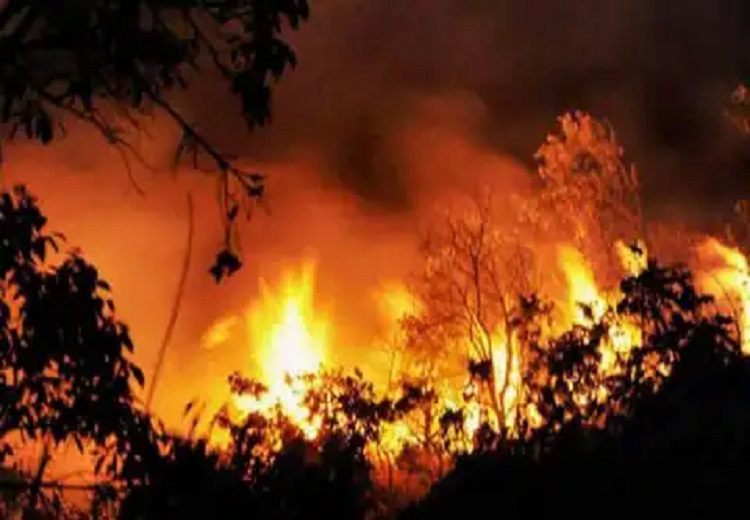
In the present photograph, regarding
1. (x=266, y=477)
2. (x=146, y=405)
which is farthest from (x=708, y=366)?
(x=146, y=405)

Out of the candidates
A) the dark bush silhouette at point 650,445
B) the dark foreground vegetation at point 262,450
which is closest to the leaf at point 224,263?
the dark foreground vegetation at point 262,450

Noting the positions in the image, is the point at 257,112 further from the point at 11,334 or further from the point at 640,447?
the point at 640,447

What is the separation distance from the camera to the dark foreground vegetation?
9.23 meters

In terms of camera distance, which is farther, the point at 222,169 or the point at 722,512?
the point at 722,512

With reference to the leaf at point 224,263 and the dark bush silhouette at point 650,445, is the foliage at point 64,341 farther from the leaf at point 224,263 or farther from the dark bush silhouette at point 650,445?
the dark bush silhouette at point 650,445

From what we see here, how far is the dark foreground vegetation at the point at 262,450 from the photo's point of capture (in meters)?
9.23

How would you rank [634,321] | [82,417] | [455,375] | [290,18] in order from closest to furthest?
[290,18], [82,417], [634,321], [455,375]

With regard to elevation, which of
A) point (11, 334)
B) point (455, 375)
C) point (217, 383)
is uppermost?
point (217, 383)

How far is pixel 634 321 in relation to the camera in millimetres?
20859

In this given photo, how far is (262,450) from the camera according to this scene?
42.5 ft

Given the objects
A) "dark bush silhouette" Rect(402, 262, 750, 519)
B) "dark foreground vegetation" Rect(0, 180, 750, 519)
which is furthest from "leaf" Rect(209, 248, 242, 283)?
"dark bush silhouette" Rect(402, 262, 750, 519)

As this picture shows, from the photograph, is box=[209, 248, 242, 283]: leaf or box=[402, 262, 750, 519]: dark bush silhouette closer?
box=[209, 248, 242, 283]: leaf

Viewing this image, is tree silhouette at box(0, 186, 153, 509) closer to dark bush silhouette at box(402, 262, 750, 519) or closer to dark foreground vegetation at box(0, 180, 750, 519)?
dark foreground vegetation at box(0, 180, 750, 519)

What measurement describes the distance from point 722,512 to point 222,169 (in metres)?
6.11
